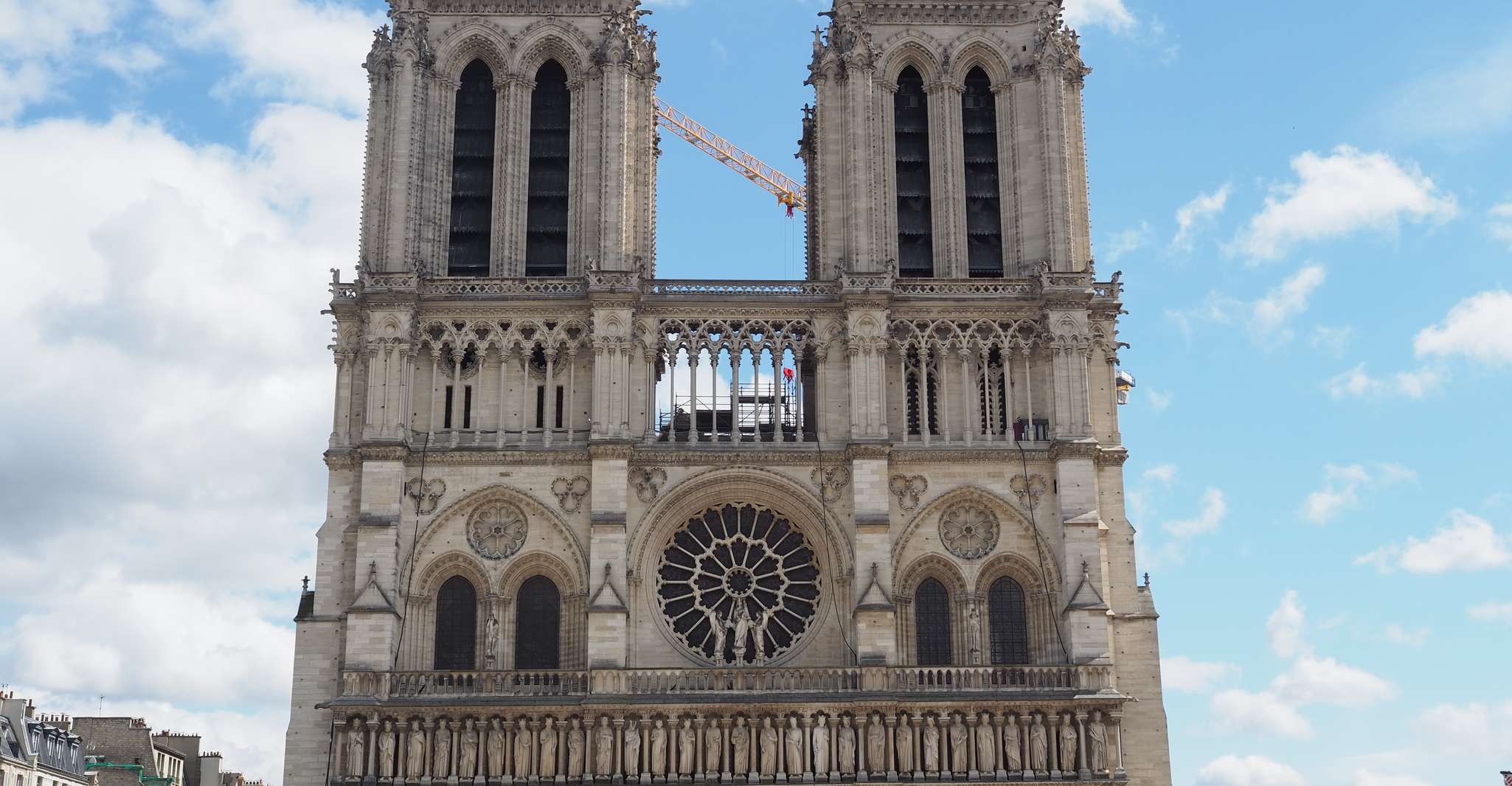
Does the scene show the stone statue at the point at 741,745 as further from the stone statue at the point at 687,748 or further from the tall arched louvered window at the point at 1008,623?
the tall arched louvered window at the point at 1008,623

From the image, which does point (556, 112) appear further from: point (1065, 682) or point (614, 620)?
point (1065, 682)

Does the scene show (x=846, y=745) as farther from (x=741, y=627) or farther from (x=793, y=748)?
(x=741, y=627)

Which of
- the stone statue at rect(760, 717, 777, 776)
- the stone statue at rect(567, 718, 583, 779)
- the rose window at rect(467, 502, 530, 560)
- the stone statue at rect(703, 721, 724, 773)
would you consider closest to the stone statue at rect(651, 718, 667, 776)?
the stone statue at rect(703, 721, 724, 773)

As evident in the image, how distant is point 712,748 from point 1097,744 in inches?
379

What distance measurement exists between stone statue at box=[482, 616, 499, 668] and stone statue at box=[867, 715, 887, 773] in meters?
9.86

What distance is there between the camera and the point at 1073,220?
160ft

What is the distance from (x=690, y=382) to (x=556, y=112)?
9.48m

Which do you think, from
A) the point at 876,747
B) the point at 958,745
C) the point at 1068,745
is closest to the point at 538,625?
the point at 876,747

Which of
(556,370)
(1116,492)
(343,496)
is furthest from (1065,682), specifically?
(343,496)

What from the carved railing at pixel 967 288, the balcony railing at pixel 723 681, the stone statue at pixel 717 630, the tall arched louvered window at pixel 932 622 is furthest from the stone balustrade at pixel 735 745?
the carved railing at pixel 967 288

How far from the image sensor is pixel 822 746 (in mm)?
42688

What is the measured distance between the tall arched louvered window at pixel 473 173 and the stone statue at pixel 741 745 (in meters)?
15.1

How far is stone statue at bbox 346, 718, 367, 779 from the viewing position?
139ft

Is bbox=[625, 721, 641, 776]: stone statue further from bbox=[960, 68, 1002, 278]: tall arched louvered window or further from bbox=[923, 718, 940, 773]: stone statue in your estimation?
bbox=[960, 68, 1002, 278]: tall arched louvered window
